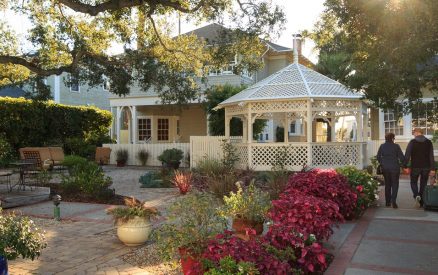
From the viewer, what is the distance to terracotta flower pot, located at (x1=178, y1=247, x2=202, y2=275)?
14.0ft

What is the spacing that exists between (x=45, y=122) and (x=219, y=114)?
30.5 ft

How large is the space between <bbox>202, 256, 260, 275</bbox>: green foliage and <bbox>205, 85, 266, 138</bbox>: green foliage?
1829cm

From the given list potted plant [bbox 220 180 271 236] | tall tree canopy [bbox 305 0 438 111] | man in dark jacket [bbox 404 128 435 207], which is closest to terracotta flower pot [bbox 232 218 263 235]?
potted plant [bbox 220 180 271 236]

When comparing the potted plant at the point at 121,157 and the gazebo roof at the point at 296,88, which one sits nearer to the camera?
the gazebo roof at the point at 296,88

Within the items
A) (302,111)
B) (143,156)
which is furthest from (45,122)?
(302,111)

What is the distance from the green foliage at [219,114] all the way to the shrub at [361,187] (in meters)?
12.8

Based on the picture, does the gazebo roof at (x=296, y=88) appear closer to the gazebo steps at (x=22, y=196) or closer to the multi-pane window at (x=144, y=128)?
the gazebo steps at (x=22, y=196)

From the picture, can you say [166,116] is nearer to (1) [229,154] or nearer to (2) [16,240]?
(1) [229,154]

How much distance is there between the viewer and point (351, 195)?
27.0 feet

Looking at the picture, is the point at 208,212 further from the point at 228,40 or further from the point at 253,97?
the point at 253,97

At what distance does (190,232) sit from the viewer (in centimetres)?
496

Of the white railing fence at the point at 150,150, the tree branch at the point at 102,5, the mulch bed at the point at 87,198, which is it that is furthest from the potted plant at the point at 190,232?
the white railing fence at the point at 150,150

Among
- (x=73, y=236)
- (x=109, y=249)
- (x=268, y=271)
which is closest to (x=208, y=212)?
(x=268, y=271)

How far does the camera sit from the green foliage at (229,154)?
56.2ft
